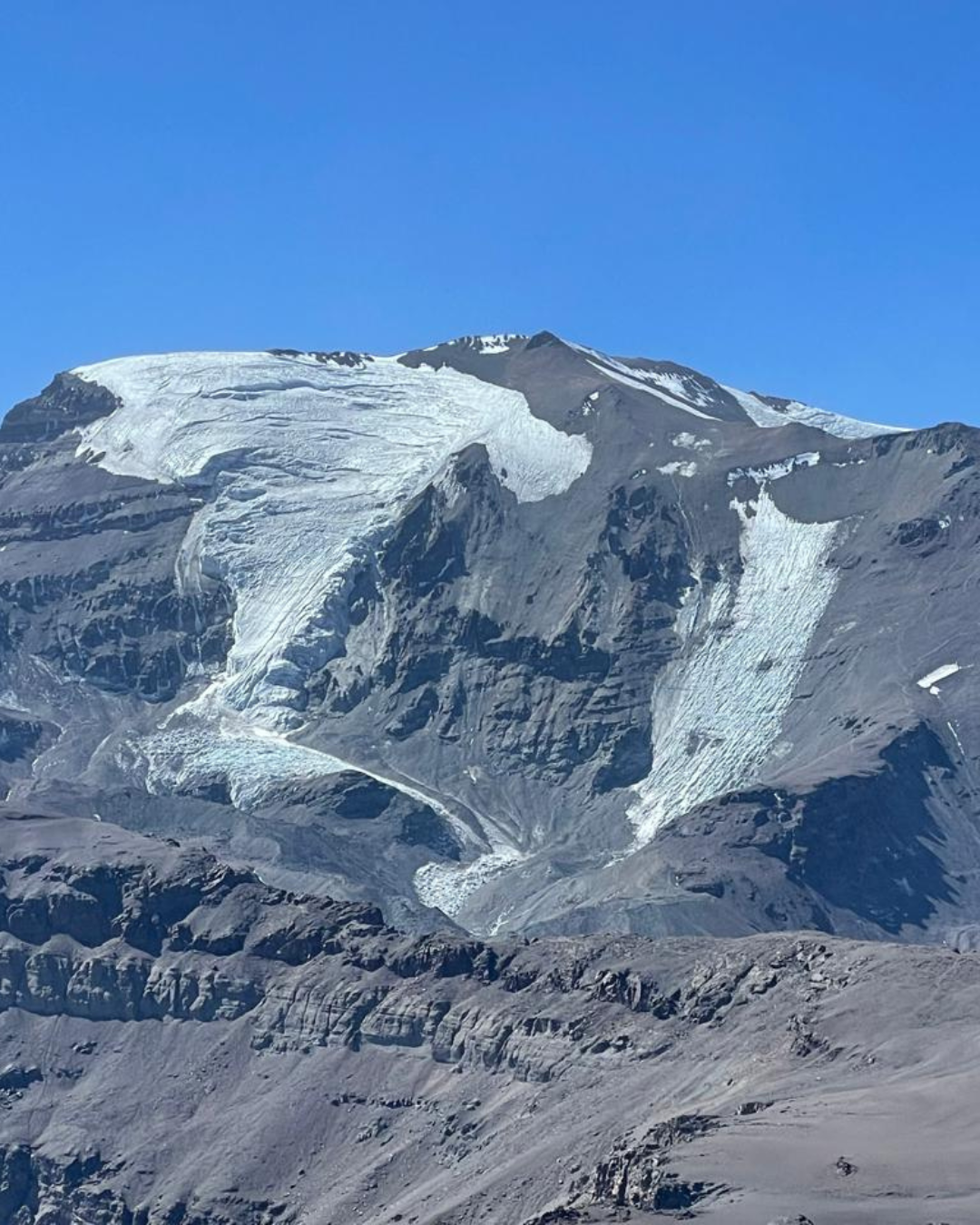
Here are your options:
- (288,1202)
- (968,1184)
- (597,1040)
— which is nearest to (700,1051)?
(597,1040)

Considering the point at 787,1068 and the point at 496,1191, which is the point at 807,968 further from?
the point at 496,1191

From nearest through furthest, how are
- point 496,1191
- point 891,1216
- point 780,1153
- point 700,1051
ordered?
1. point 891,1216
2. point 780,1153
3. point 496,1191
4. point 700,1051

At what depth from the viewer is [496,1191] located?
174 m

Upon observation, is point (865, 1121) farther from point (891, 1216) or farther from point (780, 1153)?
point (891, 1216)

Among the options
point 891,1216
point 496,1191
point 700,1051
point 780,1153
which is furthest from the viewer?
point 700,1051

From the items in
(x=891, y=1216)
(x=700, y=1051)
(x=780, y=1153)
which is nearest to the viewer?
(x=891, y=1216)

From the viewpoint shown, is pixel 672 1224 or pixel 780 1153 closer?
pixel 672 1224

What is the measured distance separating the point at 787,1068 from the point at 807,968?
56.5 ft

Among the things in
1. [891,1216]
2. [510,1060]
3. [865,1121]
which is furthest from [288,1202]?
[891,1216]

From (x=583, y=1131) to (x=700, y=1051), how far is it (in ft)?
37.2

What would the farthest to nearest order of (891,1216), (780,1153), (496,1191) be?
(496,1191), (780,1153), (891,1216)

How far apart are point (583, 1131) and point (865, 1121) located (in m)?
26.0

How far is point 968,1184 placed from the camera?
14588 cm

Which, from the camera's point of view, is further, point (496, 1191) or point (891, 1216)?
point (496, 1191)
